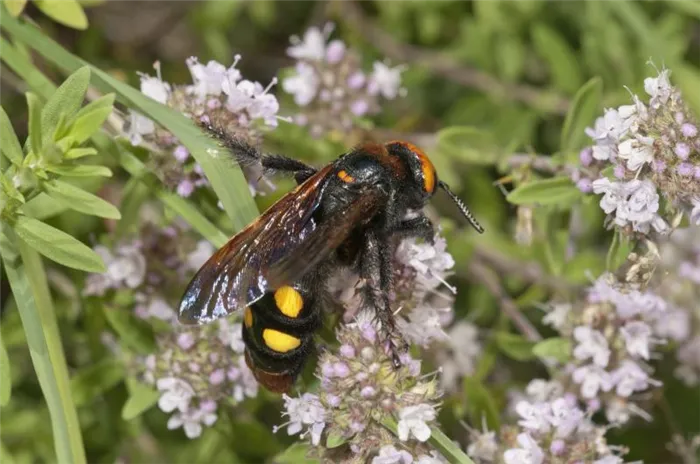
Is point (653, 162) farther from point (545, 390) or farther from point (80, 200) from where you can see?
point (80, 200)

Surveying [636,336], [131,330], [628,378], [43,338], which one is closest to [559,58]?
[636,336]

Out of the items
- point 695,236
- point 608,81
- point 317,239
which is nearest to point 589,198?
point 317,239

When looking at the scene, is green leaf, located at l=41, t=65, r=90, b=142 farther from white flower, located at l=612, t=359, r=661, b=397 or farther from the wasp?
white flower, located at l=612, t=359, r=661, b=397

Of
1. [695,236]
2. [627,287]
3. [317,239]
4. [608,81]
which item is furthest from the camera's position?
[608,81]

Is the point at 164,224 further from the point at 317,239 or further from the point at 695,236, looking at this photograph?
the point at 695,236

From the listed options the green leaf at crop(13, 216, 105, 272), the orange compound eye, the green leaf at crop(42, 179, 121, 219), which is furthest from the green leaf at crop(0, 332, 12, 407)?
the orange compound eye

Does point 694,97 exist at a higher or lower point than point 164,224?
lower

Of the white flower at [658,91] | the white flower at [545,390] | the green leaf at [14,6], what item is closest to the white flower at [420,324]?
the white flower at [545,390]
